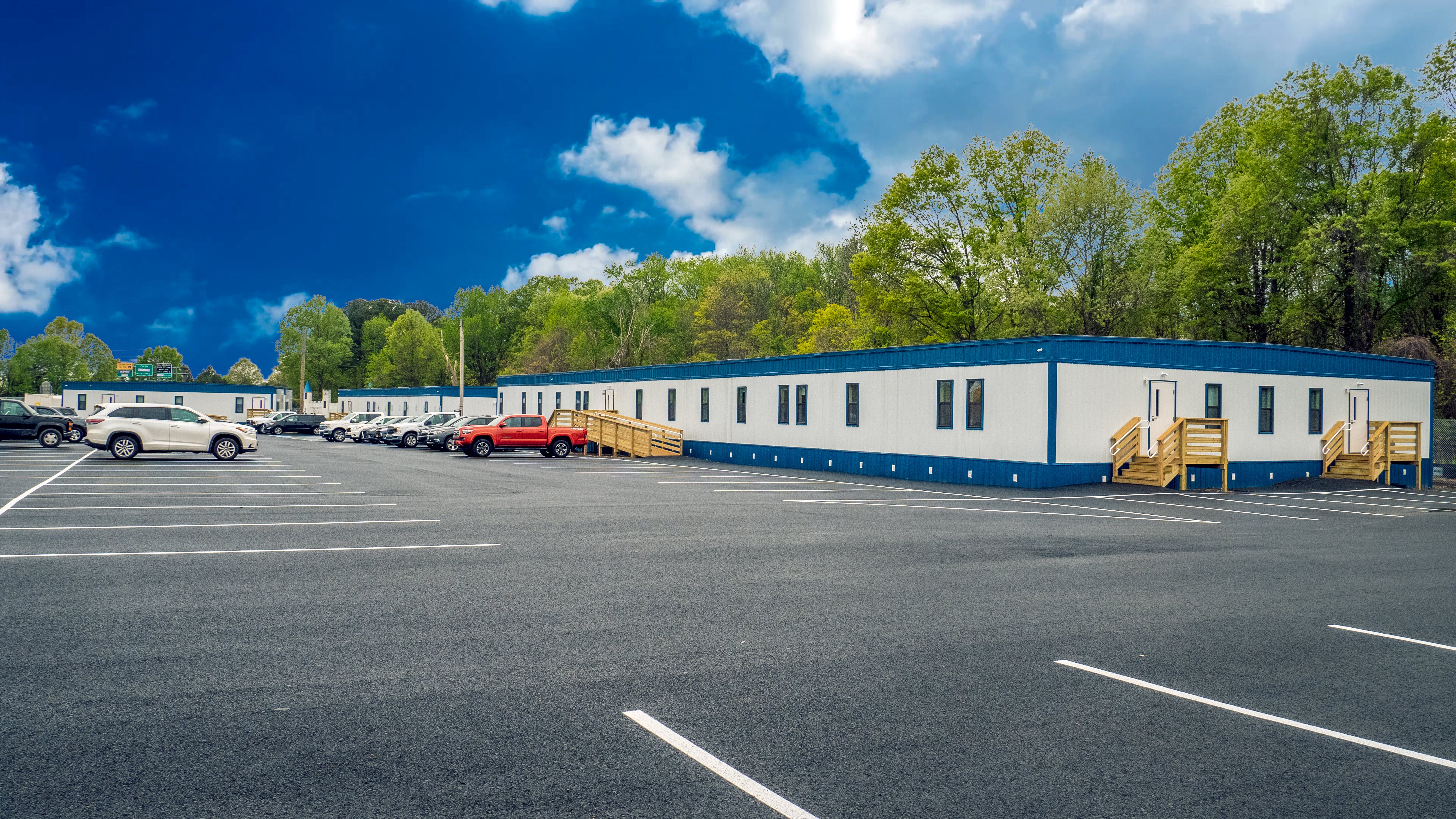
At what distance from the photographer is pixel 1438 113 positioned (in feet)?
131

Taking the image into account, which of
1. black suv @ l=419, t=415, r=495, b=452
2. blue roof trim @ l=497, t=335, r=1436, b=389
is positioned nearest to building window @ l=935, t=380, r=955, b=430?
blue roof trim @ l=497, t=335, r=1436, b=389

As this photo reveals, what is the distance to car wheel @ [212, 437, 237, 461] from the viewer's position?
95.5 feet

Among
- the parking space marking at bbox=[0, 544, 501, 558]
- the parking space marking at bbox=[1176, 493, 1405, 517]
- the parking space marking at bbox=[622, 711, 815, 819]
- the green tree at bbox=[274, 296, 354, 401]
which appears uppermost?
the green tree at bbox=[274, 296, 354, 401]

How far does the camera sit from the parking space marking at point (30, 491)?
14175 millimetres

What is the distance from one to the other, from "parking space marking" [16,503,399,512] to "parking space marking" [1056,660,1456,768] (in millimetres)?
13064

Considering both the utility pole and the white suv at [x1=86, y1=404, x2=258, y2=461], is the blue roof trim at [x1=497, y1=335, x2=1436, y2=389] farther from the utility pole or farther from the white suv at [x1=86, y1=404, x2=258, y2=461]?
the utility pole

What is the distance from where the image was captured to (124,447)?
27.8 m

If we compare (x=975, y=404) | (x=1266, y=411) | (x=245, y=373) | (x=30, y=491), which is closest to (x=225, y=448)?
(x=30, y=491)

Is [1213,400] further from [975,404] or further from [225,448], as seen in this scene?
[225,448]

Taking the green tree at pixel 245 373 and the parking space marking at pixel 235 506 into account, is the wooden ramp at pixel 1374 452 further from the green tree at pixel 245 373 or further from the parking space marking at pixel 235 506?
the green tree at pixel 245 373

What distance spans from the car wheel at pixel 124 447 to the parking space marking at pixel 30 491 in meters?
0.85

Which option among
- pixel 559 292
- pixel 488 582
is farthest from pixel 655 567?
pixel 559 292

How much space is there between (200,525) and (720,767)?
36.4ft

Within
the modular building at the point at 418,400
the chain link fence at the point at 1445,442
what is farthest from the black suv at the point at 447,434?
the chain link fence at the point at 1445,442
